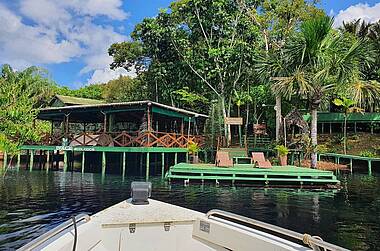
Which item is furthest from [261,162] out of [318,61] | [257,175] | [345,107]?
[345,107]

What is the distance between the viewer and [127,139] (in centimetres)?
1967

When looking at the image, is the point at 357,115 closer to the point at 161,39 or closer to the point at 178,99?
the point at 178,99

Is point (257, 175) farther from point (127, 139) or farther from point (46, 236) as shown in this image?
point (46, 236)

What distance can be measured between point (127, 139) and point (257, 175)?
28.2 feet

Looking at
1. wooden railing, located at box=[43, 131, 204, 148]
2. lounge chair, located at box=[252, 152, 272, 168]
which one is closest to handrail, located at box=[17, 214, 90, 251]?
lounge chair, located at box=[252, 152, 272, 168]

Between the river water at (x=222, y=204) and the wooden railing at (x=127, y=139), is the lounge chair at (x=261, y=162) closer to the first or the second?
the river water at (x=222, y=204)

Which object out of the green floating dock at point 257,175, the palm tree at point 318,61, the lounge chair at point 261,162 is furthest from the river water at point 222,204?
the palm tree at point 318,61

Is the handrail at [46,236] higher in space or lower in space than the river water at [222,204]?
higher

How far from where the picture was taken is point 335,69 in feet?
54.6

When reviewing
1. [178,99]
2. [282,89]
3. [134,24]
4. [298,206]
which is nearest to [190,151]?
[282,89]

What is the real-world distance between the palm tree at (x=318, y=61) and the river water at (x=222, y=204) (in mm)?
4871

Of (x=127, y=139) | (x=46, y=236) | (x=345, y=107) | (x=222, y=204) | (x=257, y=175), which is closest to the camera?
(x=46, y=236)

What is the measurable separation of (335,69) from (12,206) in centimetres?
1475

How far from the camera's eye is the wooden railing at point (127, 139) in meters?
17.9
